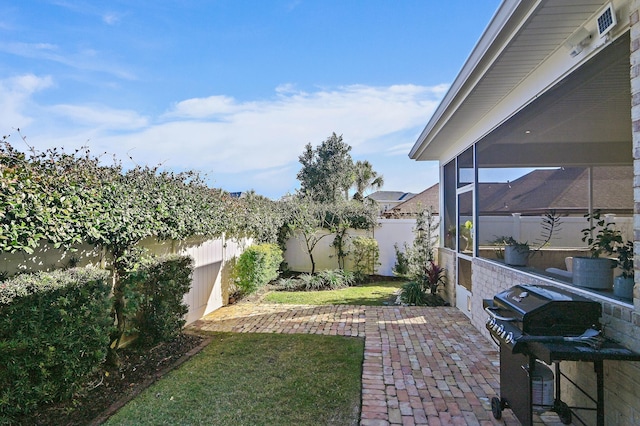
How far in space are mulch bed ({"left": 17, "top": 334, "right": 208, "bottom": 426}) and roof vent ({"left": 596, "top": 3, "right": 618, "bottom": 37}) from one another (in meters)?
5.21

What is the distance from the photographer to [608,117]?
4.05 metres

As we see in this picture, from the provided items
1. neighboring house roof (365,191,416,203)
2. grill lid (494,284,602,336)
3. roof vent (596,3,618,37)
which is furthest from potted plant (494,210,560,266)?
neighboring house roof (365,191,416,203)

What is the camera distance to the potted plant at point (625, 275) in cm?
247

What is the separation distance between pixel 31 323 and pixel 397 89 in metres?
9.57

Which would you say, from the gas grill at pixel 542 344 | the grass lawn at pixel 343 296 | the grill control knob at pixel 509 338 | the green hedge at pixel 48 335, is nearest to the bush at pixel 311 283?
the grass lawn at pixel 343 296

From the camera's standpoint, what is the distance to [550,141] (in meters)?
5.09

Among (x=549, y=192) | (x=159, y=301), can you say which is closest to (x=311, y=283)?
(x=159, y=301)

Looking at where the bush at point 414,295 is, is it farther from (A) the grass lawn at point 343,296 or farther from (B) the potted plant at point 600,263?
(B) the potted plant at point 600,263

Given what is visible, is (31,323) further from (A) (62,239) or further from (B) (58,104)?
(B) (58,104)

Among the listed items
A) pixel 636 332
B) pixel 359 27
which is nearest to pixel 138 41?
pixel 359 27

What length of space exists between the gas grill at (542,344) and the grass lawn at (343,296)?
16.6 feet

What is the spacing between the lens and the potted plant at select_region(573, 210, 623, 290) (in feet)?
9.24

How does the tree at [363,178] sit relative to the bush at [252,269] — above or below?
above

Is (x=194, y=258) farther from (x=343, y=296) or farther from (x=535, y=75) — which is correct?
(x=535, y=75)
